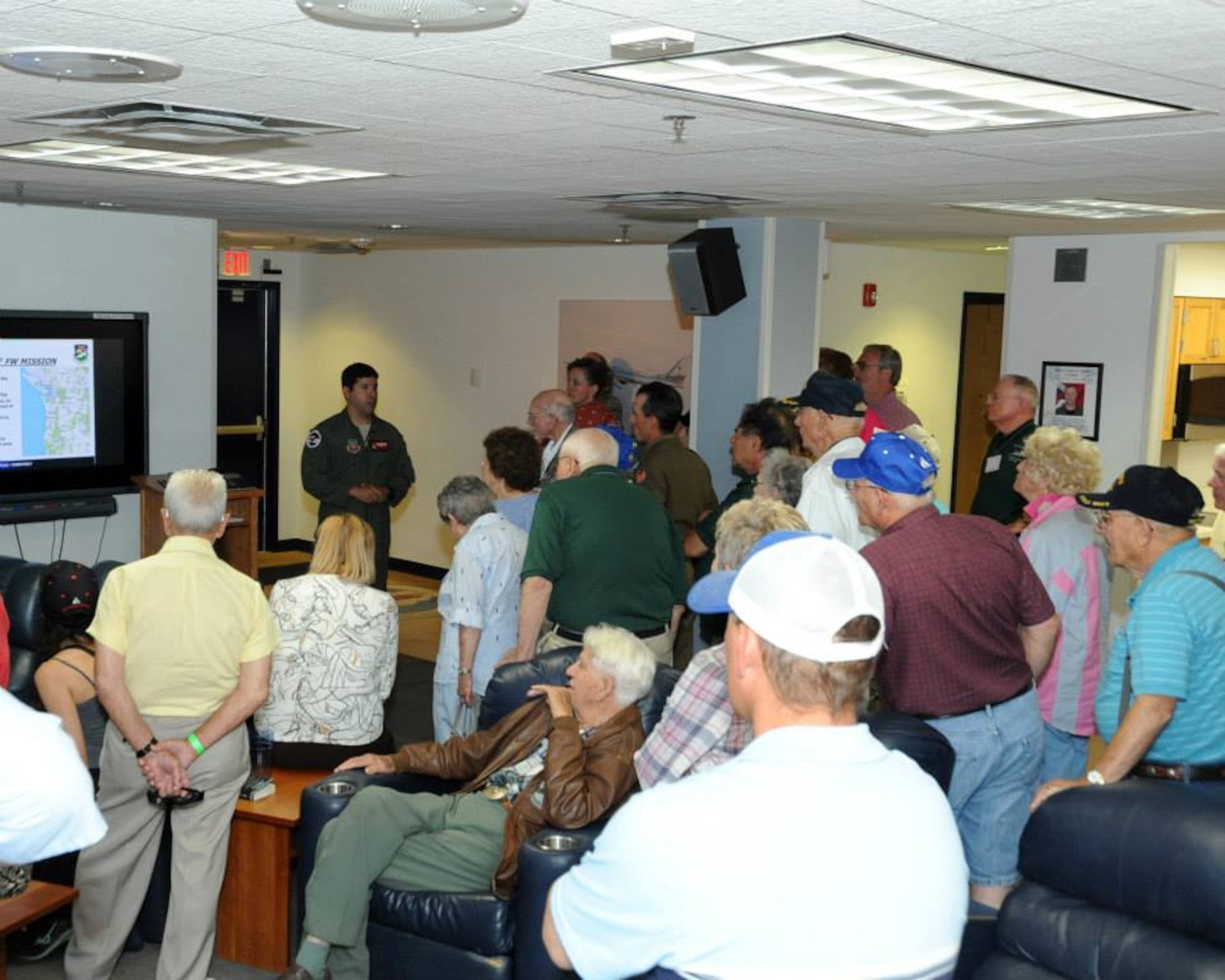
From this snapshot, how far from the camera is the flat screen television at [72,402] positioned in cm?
770

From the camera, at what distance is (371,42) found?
2912mm

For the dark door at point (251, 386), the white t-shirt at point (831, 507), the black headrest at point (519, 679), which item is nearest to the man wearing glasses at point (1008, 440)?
the white t-shirt at point (831, 507)

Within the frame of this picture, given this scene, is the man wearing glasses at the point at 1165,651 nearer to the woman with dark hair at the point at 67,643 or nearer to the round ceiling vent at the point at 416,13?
the round ceiling vent at the point at 416,13

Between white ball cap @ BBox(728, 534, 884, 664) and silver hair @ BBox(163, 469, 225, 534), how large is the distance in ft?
8.15

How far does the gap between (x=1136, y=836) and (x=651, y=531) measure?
250 cm

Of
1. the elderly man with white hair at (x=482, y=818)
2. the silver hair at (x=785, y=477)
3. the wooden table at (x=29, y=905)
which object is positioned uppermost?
the silver hair at (x=785, y=477)

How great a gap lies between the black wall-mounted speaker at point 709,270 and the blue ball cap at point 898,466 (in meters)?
3.84

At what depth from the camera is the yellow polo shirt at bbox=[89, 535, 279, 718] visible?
149 inches

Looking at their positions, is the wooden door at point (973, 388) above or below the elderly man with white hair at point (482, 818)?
above

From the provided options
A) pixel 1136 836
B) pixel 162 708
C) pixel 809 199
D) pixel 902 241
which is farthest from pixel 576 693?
pixel 902 241

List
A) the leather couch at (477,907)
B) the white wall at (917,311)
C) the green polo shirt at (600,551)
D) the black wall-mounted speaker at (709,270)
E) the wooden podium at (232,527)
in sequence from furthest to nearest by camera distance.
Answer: the white wall at (917,311)
the wooden podium at (232,527)
the black wall-mounted speaker at (709,270)
the green polo shirt at (600,551)
the leather couch at (477,907)

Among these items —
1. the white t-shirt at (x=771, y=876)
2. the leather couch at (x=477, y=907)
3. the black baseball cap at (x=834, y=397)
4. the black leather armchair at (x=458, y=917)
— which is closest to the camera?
the white t-shirt at (x=771, y=876)

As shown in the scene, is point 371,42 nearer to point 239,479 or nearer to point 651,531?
point 651,531

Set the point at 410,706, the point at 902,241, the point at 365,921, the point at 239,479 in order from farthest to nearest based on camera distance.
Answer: the point at 902,241 → the point at 239,479 → the point at 410,706 → the point at 365,921
